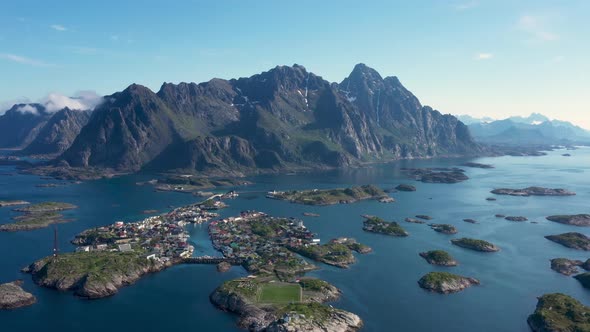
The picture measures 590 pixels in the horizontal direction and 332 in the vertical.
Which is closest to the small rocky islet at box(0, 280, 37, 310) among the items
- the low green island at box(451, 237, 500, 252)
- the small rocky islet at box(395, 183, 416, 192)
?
the low green island at box(451, 237, 500, 252)

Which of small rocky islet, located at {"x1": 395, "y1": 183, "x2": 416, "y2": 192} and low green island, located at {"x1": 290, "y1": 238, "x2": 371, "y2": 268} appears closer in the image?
low green island, located at {"x1": 290, "y1": 238, "x2": 371, "y2": 268}

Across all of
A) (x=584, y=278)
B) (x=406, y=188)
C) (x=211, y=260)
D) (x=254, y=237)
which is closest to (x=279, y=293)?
(x=211, y=260)

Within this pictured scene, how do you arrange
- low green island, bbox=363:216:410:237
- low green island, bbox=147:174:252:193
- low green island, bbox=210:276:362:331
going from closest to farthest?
low green island, bbox=210:276:362:331 → low green island, bbox=363:216:410:237 → low green island, bbox=147:174:252:193

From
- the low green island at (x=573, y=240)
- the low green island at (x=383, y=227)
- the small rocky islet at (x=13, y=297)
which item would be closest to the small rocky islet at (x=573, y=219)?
the low green island at (x=573, y=240)

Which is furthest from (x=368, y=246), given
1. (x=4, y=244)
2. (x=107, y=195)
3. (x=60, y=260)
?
(x=107, y=195)

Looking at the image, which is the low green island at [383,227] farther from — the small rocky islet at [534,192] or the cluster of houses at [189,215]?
the small rocky islet at [534,192]

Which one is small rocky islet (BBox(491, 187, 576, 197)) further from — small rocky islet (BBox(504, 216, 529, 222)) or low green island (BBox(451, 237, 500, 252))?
low green island (BBox(451, 237, 500, 252))

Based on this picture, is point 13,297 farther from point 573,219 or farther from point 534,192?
point 534,192

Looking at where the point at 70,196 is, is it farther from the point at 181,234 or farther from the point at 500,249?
the point at 500,249
